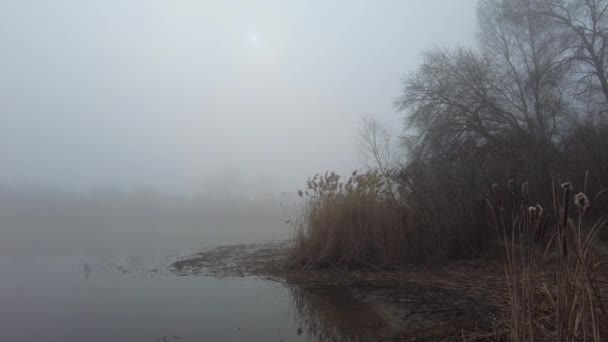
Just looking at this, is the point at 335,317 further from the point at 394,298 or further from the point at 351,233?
the point at 351,233

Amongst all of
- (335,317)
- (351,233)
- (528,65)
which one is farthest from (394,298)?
(528,65)

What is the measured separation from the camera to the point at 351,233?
20.6ft

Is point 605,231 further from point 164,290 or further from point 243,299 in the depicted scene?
point 164,290

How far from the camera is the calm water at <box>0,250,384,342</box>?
316 centimetres

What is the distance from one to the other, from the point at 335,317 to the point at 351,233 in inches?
111

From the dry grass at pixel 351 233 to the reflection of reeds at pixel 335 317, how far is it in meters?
1.57

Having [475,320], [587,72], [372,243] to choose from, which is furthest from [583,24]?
[475,320]

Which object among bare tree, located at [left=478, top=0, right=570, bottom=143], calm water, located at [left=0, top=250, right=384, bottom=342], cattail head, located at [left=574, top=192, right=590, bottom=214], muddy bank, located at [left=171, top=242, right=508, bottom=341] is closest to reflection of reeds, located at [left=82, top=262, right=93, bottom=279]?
calm water, located at [left=0, top=250, right=384, bottom=342]

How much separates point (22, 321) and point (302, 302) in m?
2.80

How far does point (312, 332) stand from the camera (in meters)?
3.18

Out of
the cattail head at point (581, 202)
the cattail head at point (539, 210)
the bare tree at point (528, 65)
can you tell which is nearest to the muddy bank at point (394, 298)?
the cattail head at point (539, 210)

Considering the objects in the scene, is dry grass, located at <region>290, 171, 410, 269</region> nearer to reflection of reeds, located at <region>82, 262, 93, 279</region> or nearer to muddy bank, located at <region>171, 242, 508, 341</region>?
muddy bank, located at <region>171, 242, 508, 341</region>

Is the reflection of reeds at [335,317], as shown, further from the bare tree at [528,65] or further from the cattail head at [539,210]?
the bare tree at [528,65]

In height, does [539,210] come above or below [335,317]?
above
